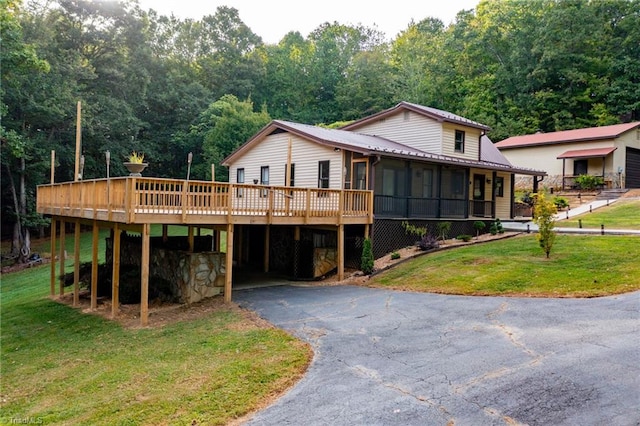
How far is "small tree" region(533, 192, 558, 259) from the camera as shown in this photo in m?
11.7

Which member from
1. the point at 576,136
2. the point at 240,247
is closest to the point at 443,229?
the point at 240,247

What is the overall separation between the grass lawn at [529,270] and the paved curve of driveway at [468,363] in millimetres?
785

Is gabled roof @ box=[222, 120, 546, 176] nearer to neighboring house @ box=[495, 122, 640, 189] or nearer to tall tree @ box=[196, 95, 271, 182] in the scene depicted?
tall tree @ box=[196, 95, 271, 182]

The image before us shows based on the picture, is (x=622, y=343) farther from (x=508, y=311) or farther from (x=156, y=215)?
(x=156, y=215)

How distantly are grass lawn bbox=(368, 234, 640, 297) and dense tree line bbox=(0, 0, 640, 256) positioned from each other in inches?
740

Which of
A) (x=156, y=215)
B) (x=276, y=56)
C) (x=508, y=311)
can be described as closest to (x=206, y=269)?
(x=156, y=215)

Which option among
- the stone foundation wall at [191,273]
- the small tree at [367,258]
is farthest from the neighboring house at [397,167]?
the stone foundation wall at [191,273]

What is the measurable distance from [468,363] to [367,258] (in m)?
7.36

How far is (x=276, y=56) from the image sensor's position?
53.8 m

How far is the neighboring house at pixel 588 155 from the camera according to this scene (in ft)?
94.6

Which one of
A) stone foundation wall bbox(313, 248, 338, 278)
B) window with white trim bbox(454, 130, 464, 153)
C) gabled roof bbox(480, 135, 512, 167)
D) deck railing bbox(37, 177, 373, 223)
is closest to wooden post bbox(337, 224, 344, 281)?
deck railing bbox(37, 177, 373, 223)

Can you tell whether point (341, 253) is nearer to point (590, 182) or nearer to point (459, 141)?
point (459, 141)

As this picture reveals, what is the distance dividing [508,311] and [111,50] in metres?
30.9

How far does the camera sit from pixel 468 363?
6.12 meters
